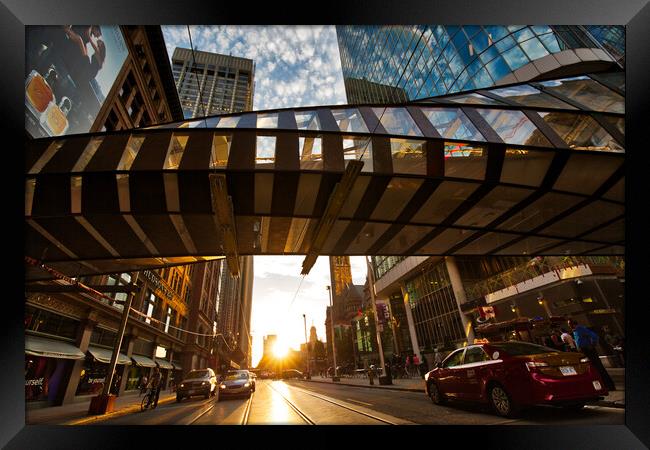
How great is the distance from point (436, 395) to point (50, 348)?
1632 centimetres

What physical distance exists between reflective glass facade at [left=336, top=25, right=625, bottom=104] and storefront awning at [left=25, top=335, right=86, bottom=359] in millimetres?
21276

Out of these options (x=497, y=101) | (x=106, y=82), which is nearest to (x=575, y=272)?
(x=497, y=101)

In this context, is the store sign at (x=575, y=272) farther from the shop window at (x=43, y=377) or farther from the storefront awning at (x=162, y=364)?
the storefront awning at (x=162, y=364)

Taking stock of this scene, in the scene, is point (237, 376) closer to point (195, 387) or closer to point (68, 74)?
point (195, 387)

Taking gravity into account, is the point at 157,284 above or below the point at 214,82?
below

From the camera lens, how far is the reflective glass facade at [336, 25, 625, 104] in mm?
15156

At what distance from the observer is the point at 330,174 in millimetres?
6516

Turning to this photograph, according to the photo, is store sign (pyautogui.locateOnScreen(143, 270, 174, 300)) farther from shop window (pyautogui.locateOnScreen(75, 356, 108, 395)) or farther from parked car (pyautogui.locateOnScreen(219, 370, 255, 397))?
parked car (pyautogui.locateOnScreen(219, 370, 255, 397))

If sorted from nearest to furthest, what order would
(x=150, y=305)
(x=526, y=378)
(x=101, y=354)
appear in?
(x=526, y=378), (x=101, y=354), (x=150, y=305)

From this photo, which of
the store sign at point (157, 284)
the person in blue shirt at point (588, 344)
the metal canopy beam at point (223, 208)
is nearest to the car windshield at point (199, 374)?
the metal canopy beam at point (223, 208)

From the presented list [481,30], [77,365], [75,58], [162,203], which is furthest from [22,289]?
[481,30]
